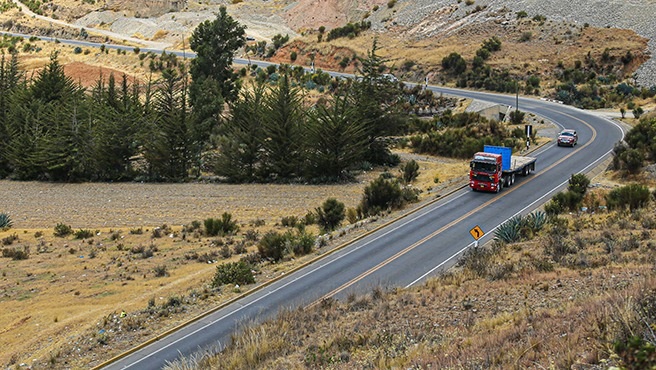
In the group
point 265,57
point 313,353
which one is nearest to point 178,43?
point 265,57

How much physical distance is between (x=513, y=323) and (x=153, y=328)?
1108cm

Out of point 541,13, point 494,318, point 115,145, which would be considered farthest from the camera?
point 541,13

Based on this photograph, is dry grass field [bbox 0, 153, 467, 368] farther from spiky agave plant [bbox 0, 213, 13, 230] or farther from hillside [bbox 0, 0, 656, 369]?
spiky agave plant [bbox 0, 213, 13, 230]

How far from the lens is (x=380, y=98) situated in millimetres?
46938

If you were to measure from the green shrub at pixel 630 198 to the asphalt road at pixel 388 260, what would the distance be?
4007 mm

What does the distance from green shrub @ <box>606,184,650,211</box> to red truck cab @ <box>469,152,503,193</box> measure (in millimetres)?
6551

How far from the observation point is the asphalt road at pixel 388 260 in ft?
62.1

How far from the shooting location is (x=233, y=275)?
23297mm

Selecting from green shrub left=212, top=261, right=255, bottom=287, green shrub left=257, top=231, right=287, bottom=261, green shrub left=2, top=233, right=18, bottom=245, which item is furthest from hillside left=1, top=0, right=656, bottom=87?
green shrub left=212, top=261, right=255, bottom=287

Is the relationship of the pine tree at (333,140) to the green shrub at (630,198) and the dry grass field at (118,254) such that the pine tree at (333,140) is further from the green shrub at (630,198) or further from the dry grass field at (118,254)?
the green shrub at (630,198)

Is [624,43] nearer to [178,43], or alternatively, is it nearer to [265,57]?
[265,57]

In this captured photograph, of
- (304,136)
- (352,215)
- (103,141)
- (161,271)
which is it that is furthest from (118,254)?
(103,141)

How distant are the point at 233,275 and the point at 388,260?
6.07m

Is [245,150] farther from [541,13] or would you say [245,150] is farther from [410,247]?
[541,13]
